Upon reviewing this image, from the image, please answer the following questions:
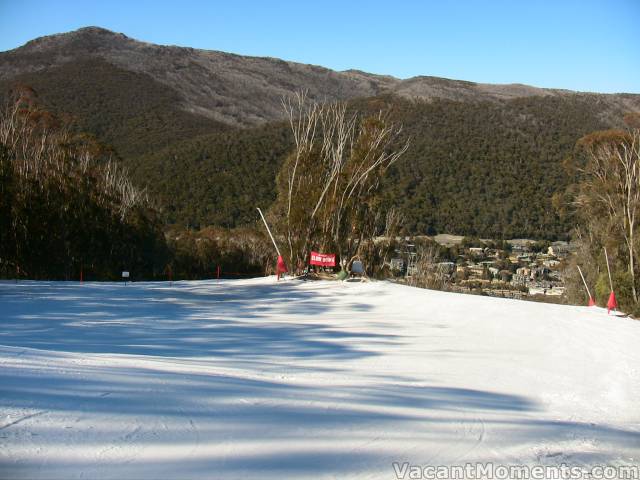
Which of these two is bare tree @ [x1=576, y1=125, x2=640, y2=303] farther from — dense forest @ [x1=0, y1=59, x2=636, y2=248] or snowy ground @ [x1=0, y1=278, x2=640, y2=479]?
snowy ground @ [x1=0, y1=278, x2=640, y2=479]

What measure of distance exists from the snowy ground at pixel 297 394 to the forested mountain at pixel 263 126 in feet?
48.0

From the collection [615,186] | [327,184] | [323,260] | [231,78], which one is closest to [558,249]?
[615,186]

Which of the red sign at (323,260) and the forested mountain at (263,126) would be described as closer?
the red sign at (323,260)

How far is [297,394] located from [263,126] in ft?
168

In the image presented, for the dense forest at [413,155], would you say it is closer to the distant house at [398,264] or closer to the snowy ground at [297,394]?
the distant house at [398,264]

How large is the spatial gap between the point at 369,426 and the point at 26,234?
57.6 feet

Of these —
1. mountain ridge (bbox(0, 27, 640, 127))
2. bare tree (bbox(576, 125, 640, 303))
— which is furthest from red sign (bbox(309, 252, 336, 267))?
mountain ridge (bbox(0, 27, 640, 127))

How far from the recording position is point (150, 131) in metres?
55.5

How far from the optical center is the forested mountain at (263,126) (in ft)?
129

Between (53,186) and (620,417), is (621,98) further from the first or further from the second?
(620,417)

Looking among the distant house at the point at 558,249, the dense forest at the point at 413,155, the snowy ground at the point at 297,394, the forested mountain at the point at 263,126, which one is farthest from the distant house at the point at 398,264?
the snowy ground at the point at 297,394

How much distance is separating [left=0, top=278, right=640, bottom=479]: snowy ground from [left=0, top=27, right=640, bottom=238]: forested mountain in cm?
1463

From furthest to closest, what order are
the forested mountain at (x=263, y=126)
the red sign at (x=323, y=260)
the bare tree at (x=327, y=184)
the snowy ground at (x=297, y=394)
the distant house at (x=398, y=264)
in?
the forested mountain at (x=263, y=126) < the distant house at (x=398, y=264) < the bare tree at (x=327, y=184) < the red sign at (x=323, y=260) < the snowy ground at (x=297, y=394)

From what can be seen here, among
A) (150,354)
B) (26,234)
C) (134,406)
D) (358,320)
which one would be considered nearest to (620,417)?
(134,406)
